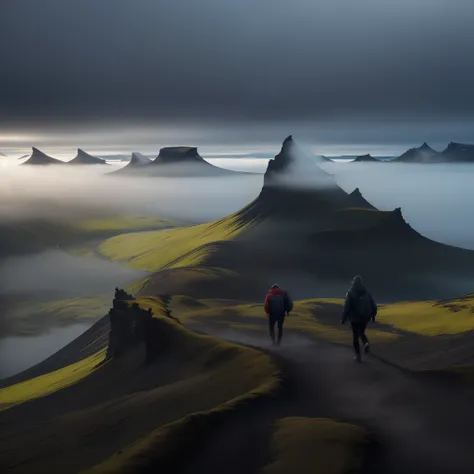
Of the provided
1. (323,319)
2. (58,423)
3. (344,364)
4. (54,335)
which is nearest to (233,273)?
(54,335)

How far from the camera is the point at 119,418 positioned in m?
32.3

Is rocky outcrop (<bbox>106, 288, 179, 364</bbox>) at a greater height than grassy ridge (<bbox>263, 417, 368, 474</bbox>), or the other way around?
grassy ridge (<bbox>263, 417, 368, 474</bbox>)

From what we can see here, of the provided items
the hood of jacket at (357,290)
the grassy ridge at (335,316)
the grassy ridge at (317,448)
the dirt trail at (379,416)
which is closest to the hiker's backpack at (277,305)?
the dirt trail at (379,416)

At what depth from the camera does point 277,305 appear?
98.3ft

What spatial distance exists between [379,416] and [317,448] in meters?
3.09

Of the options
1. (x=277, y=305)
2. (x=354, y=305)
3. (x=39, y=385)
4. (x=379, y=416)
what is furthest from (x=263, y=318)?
(x=39, y=385)

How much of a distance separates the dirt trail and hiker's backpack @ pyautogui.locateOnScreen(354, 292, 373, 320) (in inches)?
94.9

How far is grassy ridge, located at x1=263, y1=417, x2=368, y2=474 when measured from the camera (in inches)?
680

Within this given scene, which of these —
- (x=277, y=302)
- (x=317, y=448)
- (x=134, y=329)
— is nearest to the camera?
(x=317, y=448)

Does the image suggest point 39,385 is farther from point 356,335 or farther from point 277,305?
point 356,335

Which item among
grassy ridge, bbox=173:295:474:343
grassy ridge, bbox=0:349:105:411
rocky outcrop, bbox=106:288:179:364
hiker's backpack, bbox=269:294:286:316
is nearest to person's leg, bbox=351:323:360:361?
hiker's backpack, bbox=269:294:286:316

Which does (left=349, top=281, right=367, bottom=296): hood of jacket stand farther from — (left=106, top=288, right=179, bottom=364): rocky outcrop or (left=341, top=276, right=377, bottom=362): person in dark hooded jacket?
(left=106, top=288, right=179, bottom=364): rocky outcrop

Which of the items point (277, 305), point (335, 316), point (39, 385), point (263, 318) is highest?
point (277, 305)

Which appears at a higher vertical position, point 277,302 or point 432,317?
point 277,302
